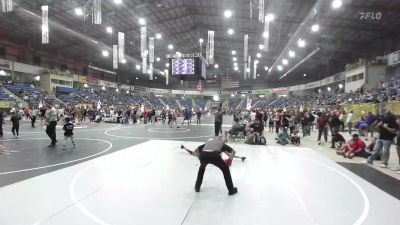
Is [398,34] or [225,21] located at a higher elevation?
[225,21]

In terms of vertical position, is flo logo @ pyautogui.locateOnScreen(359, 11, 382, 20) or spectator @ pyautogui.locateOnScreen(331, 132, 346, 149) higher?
flo logo @ pyautogui.locateOnScreen(359, 11, 382, 20)

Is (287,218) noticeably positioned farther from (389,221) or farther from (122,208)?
(122,208)

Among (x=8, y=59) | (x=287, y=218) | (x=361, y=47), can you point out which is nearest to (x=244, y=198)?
(x=287, y=218)

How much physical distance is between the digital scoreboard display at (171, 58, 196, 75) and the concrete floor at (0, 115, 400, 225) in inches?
407

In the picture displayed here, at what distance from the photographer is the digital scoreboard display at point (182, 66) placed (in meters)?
18.0

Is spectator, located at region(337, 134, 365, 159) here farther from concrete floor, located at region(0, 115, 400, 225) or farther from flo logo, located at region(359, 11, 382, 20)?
flo logo, located at region(359, 11, 382, 20)

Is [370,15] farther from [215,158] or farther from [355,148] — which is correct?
[215,158]

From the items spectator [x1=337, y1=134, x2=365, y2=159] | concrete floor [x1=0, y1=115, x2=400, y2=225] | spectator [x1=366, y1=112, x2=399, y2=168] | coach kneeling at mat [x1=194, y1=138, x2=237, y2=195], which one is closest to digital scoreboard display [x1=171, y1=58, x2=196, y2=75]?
concrete floor [x1=0, y1=115, x2=400, y2=225]

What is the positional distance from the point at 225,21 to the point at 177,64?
12.2 metres

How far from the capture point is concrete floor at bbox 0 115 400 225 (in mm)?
4141

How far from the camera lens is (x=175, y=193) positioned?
523 cm

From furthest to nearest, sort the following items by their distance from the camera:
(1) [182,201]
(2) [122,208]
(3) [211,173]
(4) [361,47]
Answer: (4) [361,47]
(3) [211,173]
(1) [182,201]
(2) [122,208]

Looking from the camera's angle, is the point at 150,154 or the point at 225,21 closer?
the point at 150,154

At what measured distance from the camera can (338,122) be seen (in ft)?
40.1
